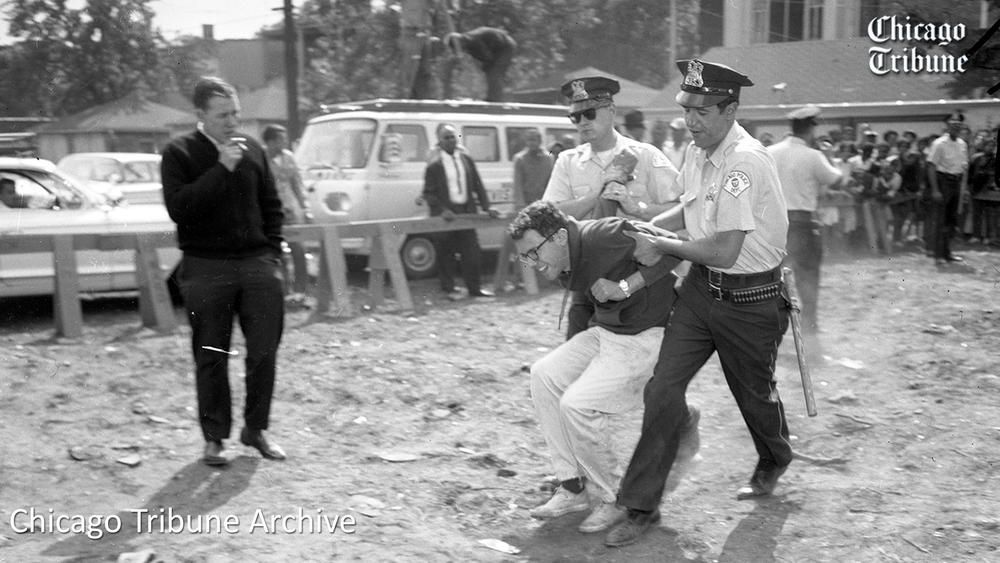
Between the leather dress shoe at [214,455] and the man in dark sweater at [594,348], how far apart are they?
5.71 feet

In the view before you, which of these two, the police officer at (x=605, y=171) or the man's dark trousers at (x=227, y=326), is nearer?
the police officer at (x=605, y=171)

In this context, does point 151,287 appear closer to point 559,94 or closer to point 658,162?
point 658,162

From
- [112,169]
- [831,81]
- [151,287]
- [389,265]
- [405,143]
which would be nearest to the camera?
[151,287]

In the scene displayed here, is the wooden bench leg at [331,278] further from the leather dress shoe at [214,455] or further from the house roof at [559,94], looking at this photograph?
the house roof at [559,94]

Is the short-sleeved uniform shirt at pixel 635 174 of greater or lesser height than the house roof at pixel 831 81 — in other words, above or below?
Result: below

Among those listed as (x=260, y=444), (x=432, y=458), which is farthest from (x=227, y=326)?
(x=432, y=458)

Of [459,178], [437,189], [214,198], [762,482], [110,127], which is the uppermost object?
[110,127]

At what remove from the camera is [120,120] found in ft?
67.2

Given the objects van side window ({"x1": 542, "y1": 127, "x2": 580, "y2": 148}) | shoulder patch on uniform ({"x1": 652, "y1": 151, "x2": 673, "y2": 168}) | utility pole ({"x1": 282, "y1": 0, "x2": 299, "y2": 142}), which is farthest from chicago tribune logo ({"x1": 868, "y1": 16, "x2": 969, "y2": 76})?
utility pole ({"x1": 282, "y1": 0, "x2": 299, "y2": 142})

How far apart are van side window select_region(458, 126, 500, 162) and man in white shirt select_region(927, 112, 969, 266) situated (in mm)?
6124

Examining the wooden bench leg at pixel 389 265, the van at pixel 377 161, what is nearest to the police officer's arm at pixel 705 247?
the wooden bench leg at pixel 389 265

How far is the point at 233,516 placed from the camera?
193 inches

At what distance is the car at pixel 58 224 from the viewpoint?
9617 mm

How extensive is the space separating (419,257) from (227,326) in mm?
7443
